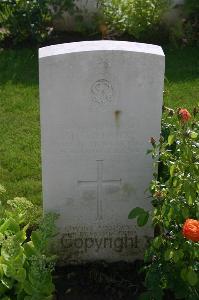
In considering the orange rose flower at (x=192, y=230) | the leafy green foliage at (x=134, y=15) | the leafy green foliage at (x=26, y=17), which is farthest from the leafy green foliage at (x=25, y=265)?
the leafy green foliage at (x=134, y=15)

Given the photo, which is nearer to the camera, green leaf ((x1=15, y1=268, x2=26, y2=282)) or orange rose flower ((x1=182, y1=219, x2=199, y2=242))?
orange rose flower ((x1=182, y1=219, x2=199, y2=242))

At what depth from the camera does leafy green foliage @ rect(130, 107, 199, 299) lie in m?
3.11

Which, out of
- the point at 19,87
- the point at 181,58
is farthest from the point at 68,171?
the point at 181,58

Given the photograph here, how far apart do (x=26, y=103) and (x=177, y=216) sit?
317 centimetres

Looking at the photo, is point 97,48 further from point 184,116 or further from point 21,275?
point 21,275

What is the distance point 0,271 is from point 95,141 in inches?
36.2

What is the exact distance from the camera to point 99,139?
137 inches

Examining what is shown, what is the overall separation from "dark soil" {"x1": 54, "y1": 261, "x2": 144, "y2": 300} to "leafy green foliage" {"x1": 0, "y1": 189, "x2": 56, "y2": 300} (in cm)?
24

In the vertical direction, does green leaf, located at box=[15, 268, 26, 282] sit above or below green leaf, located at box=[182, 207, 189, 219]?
below

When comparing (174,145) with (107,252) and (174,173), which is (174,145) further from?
(107,252)

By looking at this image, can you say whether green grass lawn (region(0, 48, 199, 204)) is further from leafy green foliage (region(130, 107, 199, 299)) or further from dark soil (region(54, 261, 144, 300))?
leafy green foliage (region(130, 107, 199, 299))

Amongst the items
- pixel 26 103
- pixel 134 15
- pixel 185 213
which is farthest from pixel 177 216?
pixel 134 15

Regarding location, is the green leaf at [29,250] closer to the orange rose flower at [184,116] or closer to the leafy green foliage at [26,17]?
the orange rose flower at [184,116]

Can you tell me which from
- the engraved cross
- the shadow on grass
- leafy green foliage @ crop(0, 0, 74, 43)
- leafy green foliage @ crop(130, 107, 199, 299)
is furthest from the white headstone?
leafy green foliage @ crop(0, 0, 74, 43)
